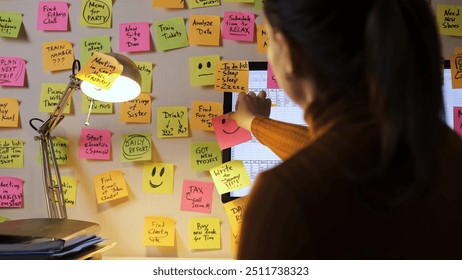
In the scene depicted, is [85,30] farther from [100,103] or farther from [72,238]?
[72,238]

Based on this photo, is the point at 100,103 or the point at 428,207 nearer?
the point at 428,207

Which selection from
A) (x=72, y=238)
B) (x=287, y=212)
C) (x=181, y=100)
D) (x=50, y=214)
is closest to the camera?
(x=287, y=212)

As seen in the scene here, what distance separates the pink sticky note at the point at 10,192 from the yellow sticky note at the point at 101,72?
0.40m

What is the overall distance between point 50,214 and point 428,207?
82 cm

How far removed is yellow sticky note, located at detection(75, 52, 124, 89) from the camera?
3.06 feet

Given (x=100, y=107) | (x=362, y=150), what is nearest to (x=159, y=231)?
(x=100, y=107)

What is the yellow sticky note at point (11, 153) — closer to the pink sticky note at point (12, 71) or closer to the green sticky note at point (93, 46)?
the pink sticky note at point (12, 71)

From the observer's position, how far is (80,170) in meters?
1.18

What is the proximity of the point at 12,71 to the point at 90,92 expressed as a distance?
0.99 ft

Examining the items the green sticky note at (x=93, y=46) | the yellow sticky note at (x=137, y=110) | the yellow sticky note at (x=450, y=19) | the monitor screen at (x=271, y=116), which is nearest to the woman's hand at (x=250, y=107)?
the monitor screen at (x=271, y=116)

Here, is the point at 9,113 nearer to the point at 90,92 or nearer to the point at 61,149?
the point at 61,149

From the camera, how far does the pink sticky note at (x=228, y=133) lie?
109cm

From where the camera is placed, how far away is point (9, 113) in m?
1.18

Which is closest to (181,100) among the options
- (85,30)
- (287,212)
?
(85,30)
